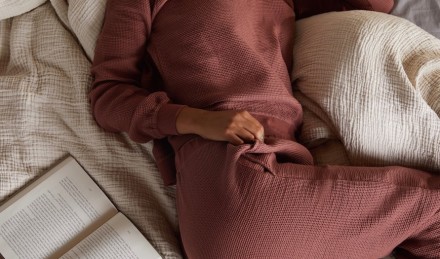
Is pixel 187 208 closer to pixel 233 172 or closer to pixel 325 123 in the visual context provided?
pixel 233 172

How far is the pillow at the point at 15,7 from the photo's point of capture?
1.03m

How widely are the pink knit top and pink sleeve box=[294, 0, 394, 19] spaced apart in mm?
190

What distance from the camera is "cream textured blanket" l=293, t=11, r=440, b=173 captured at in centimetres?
82

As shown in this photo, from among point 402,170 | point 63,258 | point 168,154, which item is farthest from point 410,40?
point 63,258

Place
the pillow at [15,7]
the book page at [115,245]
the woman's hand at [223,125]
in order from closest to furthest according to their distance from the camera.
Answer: the woman's hand at [223,125] < the book page at [115,245] < the pillow at [15,7]

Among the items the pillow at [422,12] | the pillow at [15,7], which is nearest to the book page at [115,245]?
the pillow at [15,7]

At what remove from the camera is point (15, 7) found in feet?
3.42

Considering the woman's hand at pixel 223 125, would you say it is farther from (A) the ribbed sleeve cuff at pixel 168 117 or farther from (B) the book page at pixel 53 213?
(B) the book page at pixel 53 213

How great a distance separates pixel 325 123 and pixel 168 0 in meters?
0.42

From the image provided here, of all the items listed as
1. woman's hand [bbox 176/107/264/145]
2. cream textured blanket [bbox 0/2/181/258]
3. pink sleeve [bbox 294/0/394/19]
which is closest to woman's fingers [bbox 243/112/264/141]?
woman's hand [bbox 176/107/264/145]

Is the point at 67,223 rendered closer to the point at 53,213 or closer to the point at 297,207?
the point at 53,213

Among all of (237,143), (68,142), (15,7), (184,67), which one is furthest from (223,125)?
(15,7)

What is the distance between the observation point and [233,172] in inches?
30.0

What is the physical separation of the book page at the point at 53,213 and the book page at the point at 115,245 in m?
0.03
